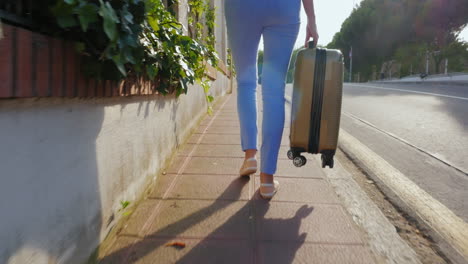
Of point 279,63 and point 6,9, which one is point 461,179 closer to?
point 279,63

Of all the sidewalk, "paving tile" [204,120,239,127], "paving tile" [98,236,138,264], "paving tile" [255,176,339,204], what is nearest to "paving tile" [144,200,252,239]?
the sidewalk

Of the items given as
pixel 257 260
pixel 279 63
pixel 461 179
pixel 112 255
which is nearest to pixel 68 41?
pixel 112 255

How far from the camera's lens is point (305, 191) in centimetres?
215

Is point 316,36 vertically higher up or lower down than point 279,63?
higher up

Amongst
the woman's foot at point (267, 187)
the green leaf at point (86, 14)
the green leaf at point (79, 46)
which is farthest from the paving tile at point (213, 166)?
the green leaf at point (86, 14)

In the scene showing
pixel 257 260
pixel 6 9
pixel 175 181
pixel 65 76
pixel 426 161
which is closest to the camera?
pixel 6 9

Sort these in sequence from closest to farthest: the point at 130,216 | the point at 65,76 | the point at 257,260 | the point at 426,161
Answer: the point at 65,76, the point at 257,260, the point at 130,216, the point at 426,161

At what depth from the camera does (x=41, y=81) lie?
3.25ft

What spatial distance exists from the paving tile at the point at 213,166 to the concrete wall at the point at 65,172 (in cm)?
65

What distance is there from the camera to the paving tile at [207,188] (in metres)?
2.05

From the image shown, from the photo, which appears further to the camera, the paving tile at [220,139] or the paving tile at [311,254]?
the paving tile at [220,139]

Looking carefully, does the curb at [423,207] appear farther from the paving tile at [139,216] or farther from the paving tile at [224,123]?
the paving tile at [224,123]

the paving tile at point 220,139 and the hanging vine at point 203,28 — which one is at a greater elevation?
the hanging vine at point 203,28

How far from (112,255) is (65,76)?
76cm
